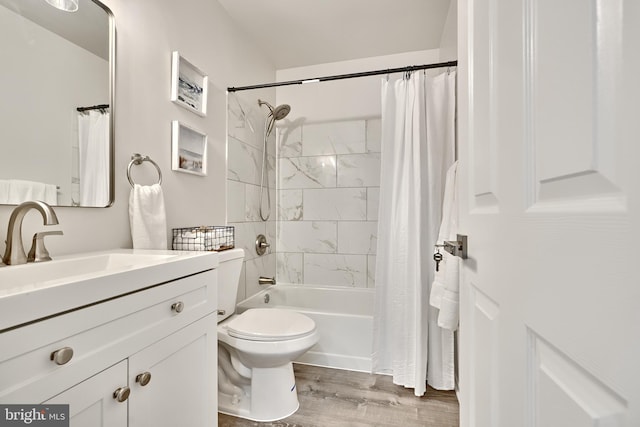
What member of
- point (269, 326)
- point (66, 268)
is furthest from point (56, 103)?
point (269, 326)

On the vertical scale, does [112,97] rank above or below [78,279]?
above

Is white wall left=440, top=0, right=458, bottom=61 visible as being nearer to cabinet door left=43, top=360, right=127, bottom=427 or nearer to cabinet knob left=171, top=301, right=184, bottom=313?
cabinet knob left=171, top=301, right=184, bottom=313

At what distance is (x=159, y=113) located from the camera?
158 centimetres

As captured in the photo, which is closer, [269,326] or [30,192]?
[30,192]

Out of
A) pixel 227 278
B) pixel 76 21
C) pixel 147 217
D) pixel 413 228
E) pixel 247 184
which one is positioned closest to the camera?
pixel 76 21

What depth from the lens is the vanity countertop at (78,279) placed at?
0.59 metres

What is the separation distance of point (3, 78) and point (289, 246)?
2.29 metres

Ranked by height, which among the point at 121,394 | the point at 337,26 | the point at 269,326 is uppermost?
the point at 337,26

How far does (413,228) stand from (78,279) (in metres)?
1.68

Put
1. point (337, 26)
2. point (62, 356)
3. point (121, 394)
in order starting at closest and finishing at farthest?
point (62, 356) < point (121, 394) < point (337, 26)

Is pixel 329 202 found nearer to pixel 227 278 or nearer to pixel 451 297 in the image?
pixel 227 278

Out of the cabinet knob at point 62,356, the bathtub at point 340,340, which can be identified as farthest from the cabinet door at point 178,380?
the bathtub at point 340,340

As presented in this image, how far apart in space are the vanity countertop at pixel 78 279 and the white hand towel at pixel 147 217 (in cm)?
9

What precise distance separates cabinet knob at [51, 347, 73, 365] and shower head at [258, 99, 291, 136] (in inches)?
92.9
